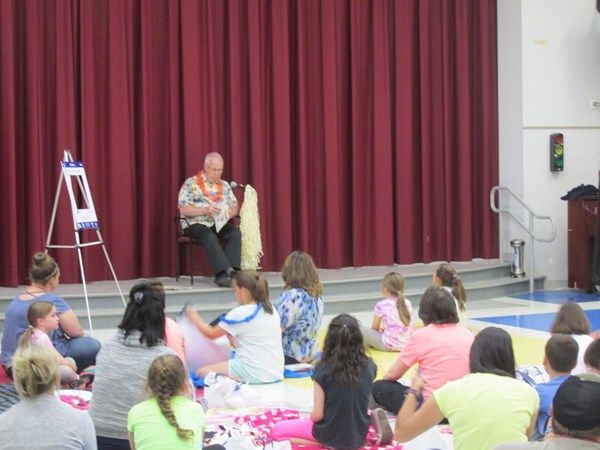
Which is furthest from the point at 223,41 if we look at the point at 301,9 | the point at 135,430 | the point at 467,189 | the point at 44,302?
the point at 135,430

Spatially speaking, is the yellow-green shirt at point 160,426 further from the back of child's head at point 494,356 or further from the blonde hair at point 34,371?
the back of child's head at point 494,356

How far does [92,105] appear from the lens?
9.30m

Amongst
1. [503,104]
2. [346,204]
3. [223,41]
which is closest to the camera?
[223,41]

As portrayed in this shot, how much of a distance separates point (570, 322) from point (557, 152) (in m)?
6.93

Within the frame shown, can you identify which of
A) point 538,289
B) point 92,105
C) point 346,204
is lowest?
point 538,289

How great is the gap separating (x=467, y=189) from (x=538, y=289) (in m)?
1.47

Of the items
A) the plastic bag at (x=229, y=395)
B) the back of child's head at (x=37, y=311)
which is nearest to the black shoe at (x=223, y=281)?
the plastic bag at (x=229, y=395)

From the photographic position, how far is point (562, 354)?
12.0ft

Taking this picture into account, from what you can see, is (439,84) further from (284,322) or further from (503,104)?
(284,322)

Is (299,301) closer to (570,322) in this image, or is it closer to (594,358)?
(570,322)

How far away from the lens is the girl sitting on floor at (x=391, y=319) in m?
6.84

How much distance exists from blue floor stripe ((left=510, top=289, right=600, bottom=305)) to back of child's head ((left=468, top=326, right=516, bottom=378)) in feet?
22.3

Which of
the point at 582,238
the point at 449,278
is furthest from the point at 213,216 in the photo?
the point at 582,238

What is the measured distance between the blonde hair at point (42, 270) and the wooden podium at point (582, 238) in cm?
684
